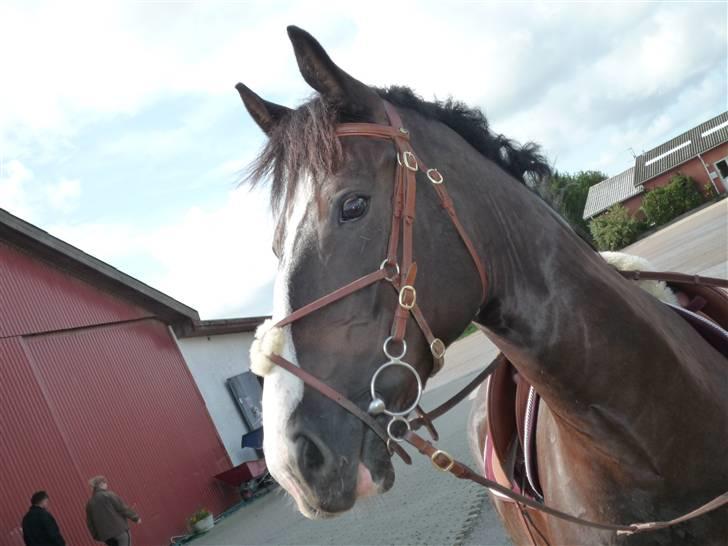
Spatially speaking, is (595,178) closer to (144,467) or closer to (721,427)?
(144,467)

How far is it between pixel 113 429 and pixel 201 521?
2.71 m

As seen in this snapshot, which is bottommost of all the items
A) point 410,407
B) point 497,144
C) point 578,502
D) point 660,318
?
point 578,502

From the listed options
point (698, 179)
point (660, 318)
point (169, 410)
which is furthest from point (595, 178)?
point (660, 318)

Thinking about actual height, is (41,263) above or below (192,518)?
above

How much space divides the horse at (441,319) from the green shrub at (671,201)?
5124cm

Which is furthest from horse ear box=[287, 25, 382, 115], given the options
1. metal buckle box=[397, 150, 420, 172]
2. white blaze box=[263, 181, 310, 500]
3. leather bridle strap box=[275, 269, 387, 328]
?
leather bridle strap box=[275, 269, 387, 328]

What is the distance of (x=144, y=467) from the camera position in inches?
504

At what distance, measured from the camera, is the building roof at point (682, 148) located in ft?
168

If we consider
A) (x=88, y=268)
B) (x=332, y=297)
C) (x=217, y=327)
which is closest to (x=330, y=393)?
(x=332, y=297)

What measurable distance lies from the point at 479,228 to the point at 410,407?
26.0 inches

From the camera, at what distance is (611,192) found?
6059 centimetres

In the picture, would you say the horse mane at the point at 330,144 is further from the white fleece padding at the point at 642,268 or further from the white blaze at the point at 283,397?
the white fleece padding at the point at 642,268

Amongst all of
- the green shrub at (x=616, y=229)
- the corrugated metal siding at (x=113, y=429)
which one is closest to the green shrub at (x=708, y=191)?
the green shrub at (x=616, y=229)

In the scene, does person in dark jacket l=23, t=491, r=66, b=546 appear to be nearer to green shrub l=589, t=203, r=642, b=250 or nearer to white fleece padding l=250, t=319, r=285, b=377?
white fleece padding l=250, t=319, r=285, b=377
